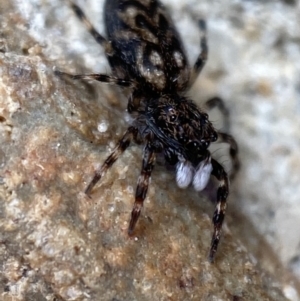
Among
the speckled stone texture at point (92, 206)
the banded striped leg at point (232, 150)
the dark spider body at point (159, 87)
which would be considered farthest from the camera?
the banded striped leg at point (232, 150)

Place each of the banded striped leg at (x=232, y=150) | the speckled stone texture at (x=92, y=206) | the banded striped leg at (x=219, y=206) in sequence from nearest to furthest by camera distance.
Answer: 1. the speckled stone texture at (x=92, y=206)
2. the banded striped leg at (x=219, y=206)
3. the banded striped leg at (x=232, y=150)

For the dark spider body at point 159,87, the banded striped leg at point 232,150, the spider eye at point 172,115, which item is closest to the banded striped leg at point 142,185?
the dark spider body at point 159,87

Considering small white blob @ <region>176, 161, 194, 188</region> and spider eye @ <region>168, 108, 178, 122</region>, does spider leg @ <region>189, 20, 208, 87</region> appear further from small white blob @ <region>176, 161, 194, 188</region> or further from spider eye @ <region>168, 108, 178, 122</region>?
small white blob @ <region>176, 161, 194, 188</region>

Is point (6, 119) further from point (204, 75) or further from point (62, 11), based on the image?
point (204, 75)

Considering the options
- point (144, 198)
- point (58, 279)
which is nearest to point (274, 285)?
point (144, 198)

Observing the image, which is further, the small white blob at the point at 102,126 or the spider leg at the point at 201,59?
the spider leg at the point at 201,59

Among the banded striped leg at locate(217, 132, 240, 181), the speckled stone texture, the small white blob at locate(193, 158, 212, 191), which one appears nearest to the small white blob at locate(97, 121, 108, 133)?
the speckled stone texture

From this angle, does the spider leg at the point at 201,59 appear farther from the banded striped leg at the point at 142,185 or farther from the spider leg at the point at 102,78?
the banded striped leg at the point at 142,185

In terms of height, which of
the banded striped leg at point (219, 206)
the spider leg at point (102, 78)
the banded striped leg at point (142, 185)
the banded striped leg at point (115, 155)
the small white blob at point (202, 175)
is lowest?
the banded striped leg at point (219, 206)
